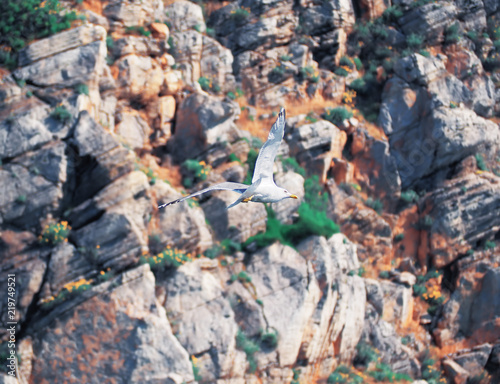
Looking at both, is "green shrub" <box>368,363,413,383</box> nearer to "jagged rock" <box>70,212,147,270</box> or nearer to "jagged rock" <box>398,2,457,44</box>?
"jagged rock" <box>70,212,147,270</box>

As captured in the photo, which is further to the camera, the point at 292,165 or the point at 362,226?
the point at 362,226

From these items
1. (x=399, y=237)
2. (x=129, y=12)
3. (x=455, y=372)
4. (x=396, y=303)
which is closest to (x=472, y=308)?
(x=455, y=372)

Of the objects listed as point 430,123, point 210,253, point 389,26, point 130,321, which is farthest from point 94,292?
point 389,26

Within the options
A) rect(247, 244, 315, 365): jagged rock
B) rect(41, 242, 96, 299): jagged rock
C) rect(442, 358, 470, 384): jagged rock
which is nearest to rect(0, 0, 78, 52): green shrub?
rect(41, 242, 96, 299): jagged rock

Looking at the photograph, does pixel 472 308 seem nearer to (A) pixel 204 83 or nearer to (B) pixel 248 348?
(B) pixel 248 348

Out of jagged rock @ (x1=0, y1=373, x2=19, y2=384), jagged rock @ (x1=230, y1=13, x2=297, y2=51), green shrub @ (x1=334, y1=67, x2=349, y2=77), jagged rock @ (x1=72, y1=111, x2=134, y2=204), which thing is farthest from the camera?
green shrub @ (x1=334, y1=67, x2=349, y2=77)

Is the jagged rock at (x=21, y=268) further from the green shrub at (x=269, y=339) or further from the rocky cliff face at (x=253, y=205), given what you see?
the green shrub at (x=269, y=339)

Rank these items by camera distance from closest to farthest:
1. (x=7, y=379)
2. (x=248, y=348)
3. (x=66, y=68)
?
(x=7, y=379) < (x=248, y=348) < (x=66, y=68)

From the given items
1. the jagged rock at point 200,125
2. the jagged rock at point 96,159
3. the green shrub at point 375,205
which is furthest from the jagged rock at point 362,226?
the jagged rock at point 96,159
